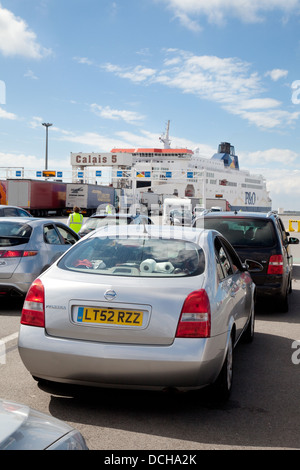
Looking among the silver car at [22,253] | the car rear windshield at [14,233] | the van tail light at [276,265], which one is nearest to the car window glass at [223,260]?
the van tail light at [276,265]

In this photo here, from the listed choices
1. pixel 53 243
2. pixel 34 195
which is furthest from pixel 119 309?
pixel 34 195

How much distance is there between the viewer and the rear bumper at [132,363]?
369 cm

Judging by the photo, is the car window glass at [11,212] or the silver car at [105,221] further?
the car window glass at [11,212]

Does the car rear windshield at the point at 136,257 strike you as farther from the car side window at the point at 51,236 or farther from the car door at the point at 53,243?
the car side window at the point at 51,236

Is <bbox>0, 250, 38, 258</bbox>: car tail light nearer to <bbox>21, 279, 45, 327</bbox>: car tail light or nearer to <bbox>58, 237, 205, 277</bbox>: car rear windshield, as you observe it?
<bbox>58, 237, 205, 277</bbox>: car rear windshield

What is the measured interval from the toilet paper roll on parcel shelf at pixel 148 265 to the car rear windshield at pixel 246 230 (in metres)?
4.14

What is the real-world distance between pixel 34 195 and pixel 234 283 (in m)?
45.1

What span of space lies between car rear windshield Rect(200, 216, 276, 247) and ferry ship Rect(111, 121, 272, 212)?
7415cm

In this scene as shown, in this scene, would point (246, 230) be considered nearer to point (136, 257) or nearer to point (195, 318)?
point (136, 257)

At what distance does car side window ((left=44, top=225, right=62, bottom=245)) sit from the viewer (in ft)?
29.5

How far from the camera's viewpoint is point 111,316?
3.81 meters
